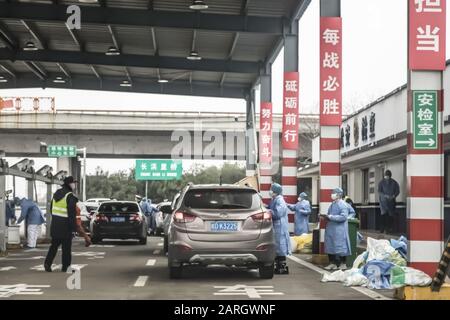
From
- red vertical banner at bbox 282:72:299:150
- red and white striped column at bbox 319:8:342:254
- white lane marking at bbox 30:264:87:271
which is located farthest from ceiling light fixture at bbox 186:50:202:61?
white lane marking at bbox 30:264:87:271

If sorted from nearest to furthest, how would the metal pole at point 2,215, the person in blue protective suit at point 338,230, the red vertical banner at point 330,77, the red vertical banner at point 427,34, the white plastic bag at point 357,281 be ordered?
1. the red vertical banner at point 427,34
2. the white plastic bag at point 357,281
3. the person in blue protective suit at point 338,230
4. the red vertical banner at point 330,77
5. the metal pole at point 2,215

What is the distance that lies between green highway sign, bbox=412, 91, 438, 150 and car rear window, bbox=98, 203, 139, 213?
14872 mm

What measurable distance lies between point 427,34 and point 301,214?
11.3 metres

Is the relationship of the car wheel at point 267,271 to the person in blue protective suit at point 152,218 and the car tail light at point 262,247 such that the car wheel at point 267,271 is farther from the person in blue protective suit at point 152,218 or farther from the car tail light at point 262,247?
the person in blue protective suit at point 152,218

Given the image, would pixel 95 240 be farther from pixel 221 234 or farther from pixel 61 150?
pixel 61 150

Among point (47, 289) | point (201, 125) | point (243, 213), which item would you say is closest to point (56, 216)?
point (47, 289)

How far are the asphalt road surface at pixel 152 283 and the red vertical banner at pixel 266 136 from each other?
1446 centimetres

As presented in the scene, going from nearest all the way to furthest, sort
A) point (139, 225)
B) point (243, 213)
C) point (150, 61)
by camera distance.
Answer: point (243, 213)
point (139, 225)
point (150, 61)

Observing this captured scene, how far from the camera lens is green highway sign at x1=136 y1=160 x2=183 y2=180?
55062mm

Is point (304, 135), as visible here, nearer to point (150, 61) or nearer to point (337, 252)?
point (150, 61)

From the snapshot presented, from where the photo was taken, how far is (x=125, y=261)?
57.5ft

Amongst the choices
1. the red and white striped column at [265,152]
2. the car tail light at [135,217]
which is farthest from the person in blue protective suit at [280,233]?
the red and white striped column at [265,152]

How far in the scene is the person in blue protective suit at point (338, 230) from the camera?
1468 cm

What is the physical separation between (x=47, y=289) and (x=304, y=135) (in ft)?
164
